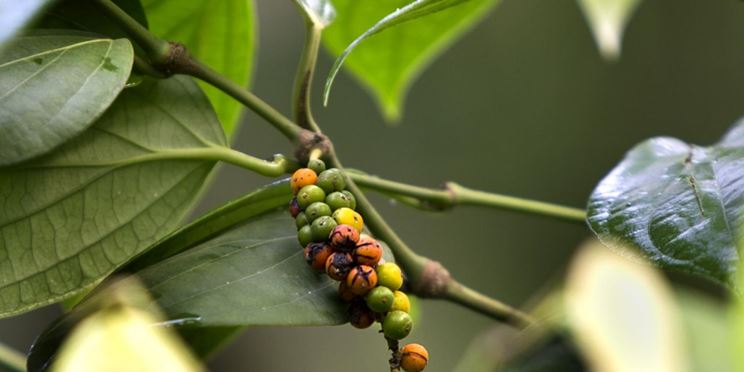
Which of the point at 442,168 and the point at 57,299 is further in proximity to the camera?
the point at 442,168

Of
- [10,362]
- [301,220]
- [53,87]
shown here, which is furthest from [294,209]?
[10,362]

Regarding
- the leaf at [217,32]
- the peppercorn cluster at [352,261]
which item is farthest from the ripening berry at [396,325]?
the leaf at [217,32]

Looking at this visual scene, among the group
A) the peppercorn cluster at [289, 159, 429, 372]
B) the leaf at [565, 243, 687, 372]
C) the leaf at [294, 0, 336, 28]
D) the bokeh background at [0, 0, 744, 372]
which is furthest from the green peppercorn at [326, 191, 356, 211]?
the bokeh background at [0, 0, 744, 372]

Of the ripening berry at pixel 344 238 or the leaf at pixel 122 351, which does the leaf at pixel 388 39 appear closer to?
the ripening berry at pixel 344 238

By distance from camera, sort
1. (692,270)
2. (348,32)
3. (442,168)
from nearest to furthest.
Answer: (692,270) < (348,32) < (442,168)

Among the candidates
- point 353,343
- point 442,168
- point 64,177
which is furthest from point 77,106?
point 442,168

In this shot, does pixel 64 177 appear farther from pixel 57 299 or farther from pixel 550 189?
pixel 550 189

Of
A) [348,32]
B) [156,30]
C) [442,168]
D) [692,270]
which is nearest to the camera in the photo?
[692,270]
